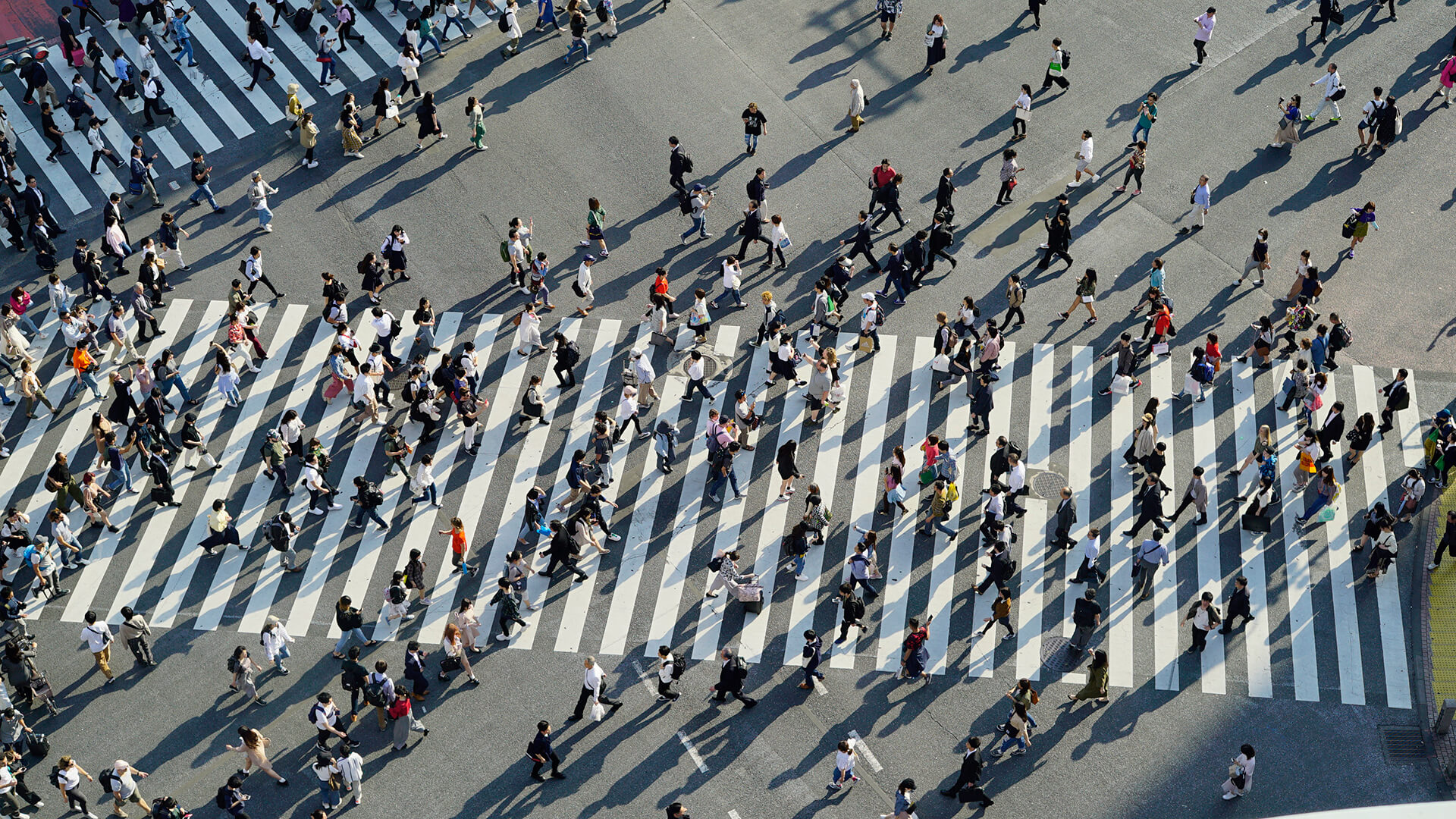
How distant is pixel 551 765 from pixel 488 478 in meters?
7.15

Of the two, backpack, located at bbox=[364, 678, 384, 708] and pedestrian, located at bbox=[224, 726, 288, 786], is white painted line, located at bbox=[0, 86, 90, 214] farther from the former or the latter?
backpack, located at bbox=[364, 678, 384, 708]

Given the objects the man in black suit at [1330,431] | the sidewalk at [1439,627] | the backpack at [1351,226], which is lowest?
the sidewalk at [1439,627]

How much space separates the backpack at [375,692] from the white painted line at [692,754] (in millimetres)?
5239

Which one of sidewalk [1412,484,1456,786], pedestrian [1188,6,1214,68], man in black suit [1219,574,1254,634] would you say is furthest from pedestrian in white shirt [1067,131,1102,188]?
man in black suit [1219,574,1254,634]

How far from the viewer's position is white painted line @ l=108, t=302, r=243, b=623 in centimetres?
2875

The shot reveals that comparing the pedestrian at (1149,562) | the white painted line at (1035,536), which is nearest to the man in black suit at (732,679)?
the white painted line at (1035,536)

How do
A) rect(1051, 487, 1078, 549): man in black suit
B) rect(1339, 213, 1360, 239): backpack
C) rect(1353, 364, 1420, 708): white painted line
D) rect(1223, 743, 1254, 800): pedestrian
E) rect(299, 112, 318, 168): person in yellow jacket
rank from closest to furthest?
rect(1223, 743, 1254, 800): pedestrian
rect(1353, 364, 1420, 708): white painted line
rect(1051, 487, 1078, 549): man in black suit
rect(1339, 213, 1360, 239): backpack
rect(299, 112, 318, 168): person in yellow jacket

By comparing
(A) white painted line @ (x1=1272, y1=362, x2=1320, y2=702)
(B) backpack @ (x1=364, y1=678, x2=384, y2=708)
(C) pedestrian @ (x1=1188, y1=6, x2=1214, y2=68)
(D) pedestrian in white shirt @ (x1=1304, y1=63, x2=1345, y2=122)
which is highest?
(C) pedestrian @ (x1=1188, y1=6, x2=1214, y2=68)

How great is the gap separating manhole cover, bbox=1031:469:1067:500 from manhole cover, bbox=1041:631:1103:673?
340 centimetres

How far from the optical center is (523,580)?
27875 millimetres

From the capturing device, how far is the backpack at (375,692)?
2541 cm

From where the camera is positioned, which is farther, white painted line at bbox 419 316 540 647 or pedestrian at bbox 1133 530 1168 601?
white painted line at bbox 419 316 540 647

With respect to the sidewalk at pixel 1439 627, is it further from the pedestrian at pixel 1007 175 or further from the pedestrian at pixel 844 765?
the pedestrian at pixel 1007 175

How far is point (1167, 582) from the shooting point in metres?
28.0
